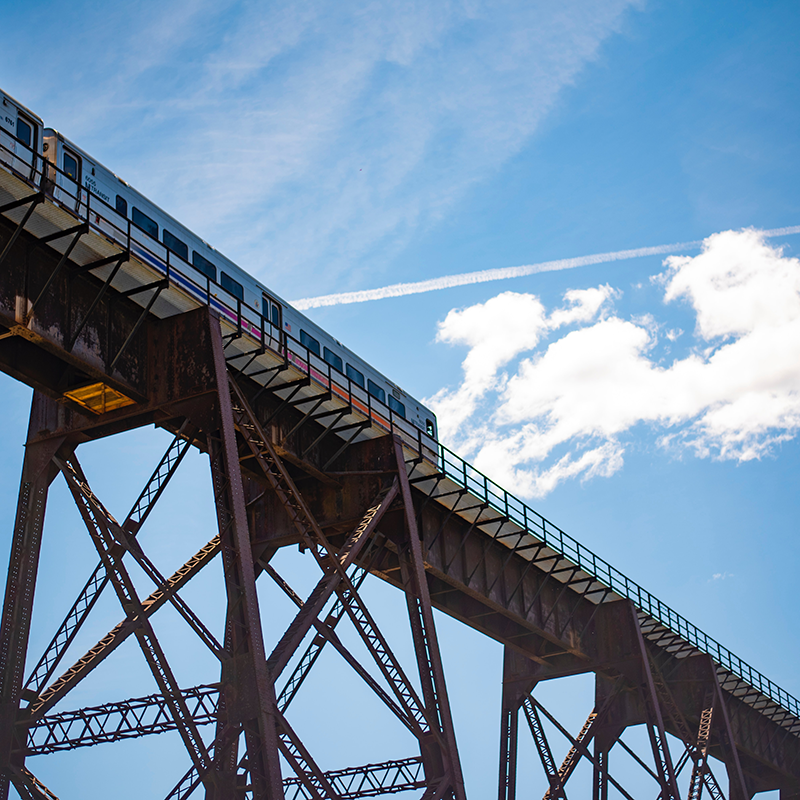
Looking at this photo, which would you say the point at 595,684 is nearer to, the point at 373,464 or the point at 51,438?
the point at 373,464

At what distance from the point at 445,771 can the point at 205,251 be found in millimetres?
14942

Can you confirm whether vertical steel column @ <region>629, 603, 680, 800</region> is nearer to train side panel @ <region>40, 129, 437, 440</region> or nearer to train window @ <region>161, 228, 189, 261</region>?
train side panel @ <region>40, 129, 437, 440</region>

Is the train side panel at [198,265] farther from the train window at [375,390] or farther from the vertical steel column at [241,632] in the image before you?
the vertical steel column at [241,632]

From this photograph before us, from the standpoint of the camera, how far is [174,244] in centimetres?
2741

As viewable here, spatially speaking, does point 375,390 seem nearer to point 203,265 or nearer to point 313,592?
point 203,265

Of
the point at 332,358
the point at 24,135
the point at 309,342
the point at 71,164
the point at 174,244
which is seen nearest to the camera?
Result: the point at 24,135

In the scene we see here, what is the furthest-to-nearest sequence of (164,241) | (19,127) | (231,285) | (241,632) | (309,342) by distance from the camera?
1. (309,342)
2. (231,285)
3. (164,241)
4. (19,127)
5. (241,632)

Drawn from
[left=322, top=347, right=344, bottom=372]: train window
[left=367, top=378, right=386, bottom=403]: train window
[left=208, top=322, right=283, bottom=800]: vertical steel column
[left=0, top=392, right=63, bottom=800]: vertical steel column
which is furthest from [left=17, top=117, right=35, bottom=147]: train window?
[left=367, top=378, right=386, bottom=403]: train window

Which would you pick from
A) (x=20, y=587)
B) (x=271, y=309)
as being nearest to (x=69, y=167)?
(x=271, y=309)

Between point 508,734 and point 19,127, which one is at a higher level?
point 19,127

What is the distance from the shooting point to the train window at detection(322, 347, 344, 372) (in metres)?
33.4

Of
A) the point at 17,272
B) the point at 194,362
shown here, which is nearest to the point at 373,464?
the point at 194,362

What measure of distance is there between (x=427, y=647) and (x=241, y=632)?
604cm

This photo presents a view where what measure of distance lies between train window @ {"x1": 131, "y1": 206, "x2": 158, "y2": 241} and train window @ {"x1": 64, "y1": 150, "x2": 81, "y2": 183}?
214 centimetres
